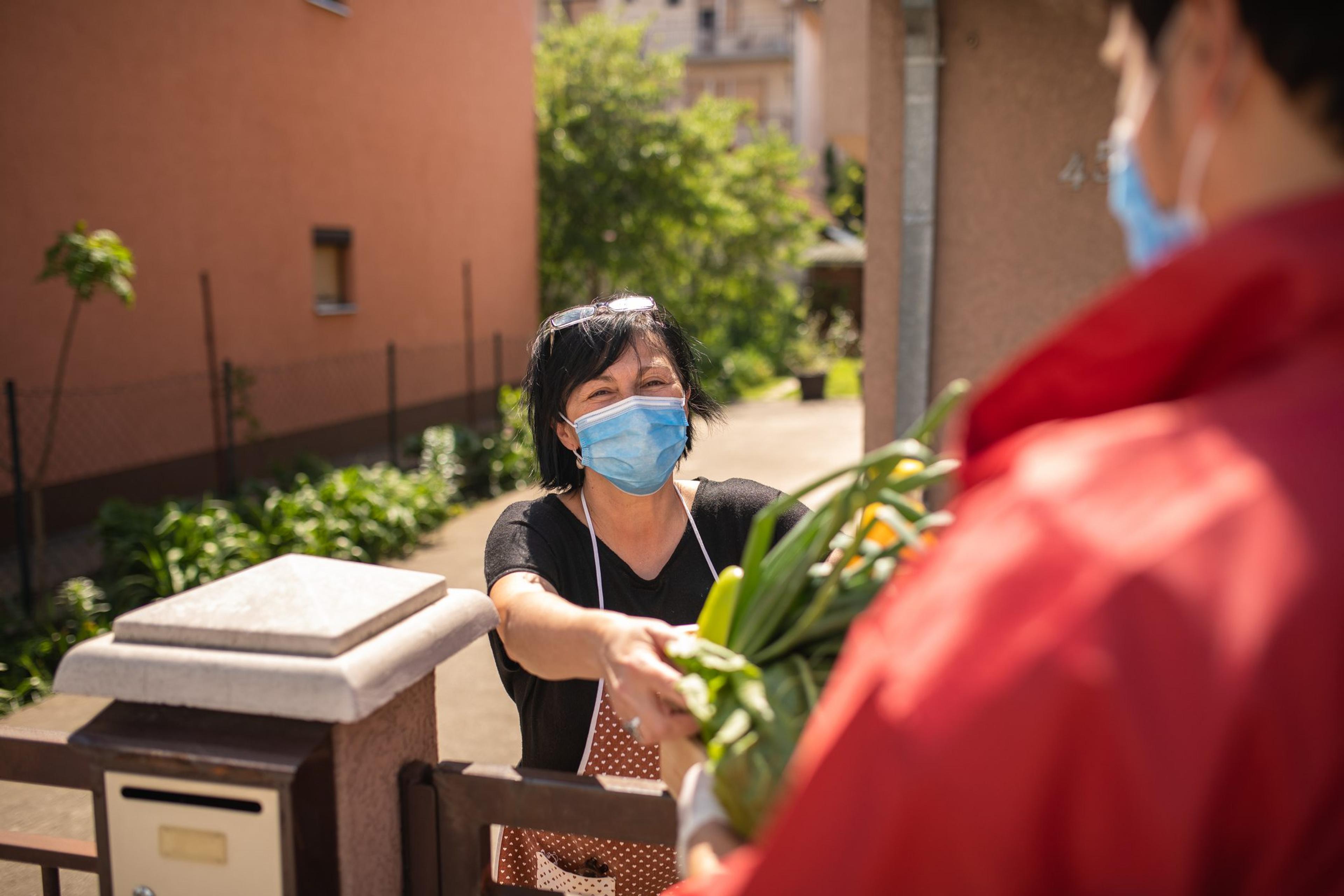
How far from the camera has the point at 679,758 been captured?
1.24 m

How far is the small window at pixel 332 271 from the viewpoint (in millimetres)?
12205

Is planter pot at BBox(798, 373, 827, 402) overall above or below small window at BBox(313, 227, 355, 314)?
below

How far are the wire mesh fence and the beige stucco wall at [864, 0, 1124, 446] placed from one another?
17.0 feet

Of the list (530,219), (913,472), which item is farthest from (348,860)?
(530,219)

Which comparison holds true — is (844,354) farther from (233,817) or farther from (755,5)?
(233,817)

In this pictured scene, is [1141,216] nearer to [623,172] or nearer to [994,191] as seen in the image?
[994,191]

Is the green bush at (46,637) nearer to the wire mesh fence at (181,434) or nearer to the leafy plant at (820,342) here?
the wire mesh fence at (181,434)

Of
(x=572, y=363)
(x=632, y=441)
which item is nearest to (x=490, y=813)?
(x=632, y=441)

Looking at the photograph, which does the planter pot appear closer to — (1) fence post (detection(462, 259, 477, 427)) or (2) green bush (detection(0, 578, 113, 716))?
(1) fence post (detection(462, 259, 477, 427))

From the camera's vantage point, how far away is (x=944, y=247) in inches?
210

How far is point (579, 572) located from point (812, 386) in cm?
1795

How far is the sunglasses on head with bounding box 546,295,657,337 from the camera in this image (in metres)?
2.44

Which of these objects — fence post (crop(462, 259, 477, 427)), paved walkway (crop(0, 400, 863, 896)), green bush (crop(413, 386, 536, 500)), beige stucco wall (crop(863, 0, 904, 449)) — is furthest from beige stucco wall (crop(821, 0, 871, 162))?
fence post (crop(462, 259, 477, 427))

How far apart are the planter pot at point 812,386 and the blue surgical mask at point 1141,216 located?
62.3 ft
